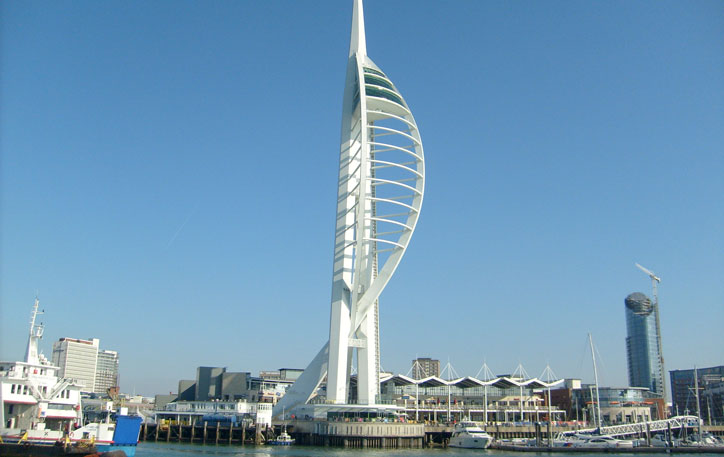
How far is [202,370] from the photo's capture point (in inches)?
3893

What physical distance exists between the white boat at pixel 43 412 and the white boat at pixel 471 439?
34.2 meters

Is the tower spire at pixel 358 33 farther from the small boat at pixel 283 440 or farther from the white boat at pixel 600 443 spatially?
the white boat at pixel 600 443

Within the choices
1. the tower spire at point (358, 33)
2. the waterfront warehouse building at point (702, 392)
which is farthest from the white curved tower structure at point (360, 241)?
the waterfront warehouse building at point (702, 392)

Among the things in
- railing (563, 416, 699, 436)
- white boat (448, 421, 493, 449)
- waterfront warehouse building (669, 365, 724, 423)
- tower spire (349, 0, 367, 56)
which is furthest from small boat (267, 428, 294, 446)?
waterfront warehouse building (669, 365, 724, 423)

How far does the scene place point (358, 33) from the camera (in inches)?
2995

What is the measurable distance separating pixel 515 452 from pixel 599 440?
8638 millimetres

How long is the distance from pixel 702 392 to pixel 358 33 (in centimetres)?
12634

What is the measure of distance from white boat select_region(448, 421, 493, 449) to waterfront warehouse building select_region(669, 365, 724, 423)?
64.9 m

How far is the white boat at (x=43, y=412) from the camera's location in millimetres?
37469

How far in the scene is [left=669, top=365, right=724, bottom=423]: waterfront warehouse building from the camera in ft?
440

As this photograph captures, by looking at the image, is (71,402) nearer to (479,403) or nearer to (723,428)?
(479,403)

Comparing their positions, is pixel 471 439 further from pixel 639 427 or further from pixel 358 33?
pixel 358 33

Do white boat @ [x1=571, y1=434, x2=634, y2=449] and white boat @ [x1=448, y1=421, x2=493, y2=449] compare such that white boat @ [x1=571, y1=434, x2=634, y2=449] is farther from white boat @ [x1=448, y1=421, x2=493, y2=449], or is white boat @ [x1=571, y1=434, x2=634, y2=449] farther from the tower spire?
the tower spire

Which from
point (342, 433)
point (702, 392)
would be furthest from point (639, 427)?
point (702, 392)
